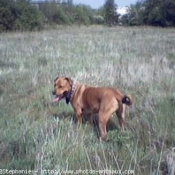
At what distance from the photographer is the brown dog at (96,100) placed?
5.80 meters

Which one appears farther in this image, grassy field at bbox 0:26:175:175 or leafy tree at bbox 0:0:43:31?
leafy tree at bbox 0:0:43:31

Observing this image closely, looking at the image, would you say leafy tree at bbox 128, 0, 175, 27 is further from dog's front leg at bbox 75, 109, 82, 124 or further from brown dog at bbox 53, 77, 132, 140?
dog's front leg at bbox 75, 109, 82, 124

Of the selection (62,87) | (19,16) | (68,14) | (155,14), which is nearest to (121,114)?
(62,87)

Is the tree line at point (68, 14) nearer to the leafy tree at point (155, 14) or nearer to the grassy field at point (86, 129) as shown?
the leafy tree at point (155, 14)

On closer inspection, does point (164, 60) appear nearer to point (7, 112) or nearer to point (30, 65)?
point (30, 65)

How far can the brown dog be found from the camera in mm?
5801

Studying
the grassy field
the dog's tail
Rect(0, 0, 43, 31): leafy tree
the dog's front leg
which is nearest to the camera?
the grassy field

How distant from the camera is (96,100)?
617 cm

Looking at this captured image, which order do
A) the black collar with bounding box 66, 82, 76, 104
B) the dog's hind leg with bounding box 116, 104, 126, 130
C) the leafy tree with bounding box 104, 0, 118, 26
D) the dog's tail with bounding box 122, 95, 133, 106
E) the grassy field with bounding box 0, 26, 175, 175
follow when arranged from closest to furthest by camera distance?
the grassy field with bounding box 0, 26, 175, 175, the dog's tail with bounding box 122, 95, 133, 106, the dog's hind leg with bounding box 116, 104, 126, 130, the black collar with bounding box 66, 82, 76, 104, the leafy tree with bounding box 104, 0, 118, 26

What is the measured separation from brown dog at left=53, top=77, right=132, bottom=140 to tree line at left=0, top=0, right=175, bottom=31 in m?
34.7

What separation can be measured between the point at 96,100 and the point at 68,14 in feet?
180

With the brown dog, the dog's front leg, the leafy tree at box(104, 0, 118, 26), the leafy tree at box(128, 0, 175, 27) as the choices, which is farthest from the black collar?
the leafy tree at box(104, 0, 118, 26)

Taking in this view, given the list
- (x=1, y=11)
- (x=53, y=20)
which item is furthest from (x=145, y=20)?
(x=1, y=11)

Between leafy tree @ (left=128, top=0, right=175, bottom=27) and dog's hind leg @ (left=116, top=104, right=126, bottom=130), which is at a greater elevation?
leafy tree @ (left=128, top=0, right=175, bottom=27)
